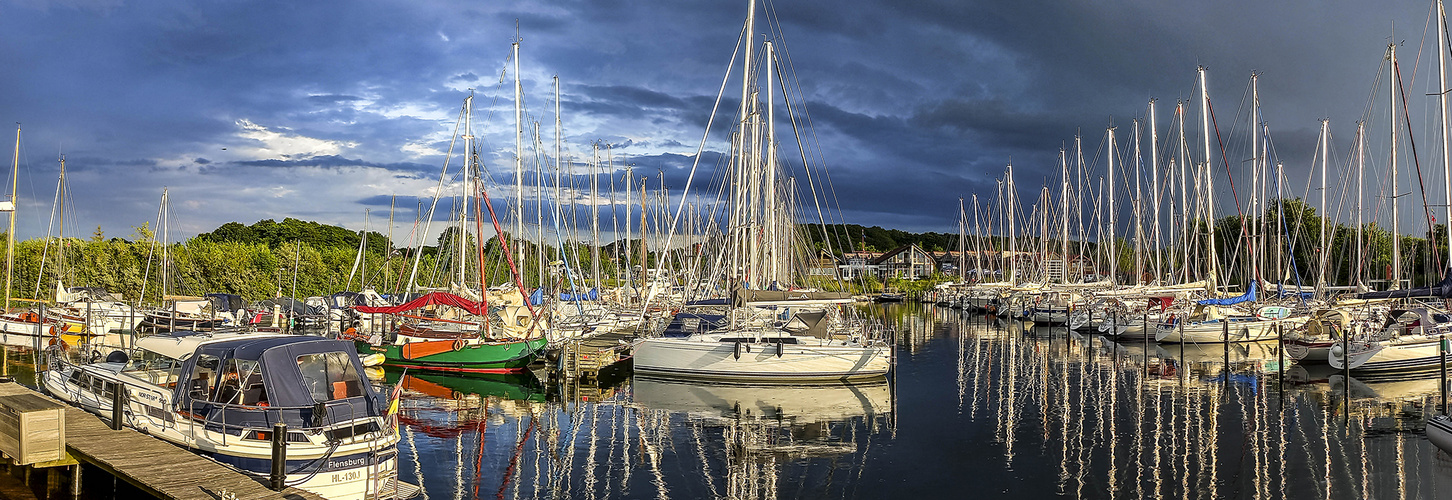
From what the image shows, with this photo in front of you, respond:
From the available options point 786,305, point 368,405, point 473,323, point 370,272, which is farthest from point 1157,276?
point 370,272

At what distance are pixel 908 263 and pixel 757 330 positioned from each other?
432 feet

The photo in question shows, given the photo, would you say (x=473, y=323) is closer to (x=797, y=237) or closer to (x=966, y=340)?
(x=797, y=237)

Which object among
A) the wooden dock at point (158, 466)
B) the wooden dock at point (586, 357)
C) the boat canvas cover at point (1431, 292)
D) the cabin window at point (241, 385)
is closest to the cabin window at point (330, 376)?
the cabin window at point (241, 385)

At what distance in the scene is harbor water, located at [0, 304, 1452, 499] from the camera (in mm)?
17391

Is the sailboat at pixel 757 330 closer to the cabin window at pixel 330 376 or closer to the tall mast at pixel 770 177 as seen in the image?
the tall mast at pixel 770 177

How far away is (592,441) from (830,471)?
626cm

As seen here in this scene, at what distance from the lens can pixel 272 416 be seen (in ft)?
49.4

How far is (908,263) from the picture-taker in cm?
16050

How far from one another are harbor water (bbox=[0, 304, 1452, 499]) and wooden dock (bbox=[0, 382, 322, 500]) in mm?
1375

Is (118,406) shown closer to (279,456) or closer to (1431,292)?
(279,456)

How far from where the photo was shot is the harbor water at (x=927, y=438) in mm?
17391

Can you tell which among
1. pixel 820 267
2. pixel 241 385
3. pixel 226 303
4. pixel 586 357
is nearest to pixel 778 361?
pixel 586 357

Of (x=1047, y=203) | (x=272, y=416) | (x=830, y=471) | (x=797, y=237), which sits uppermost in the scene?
(x=1047, y=203)

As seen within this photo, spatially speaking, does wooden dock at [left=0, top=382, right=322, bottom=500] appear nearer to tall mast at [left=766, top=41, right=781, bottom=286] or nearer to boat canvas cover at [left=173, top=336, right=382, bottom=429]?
boat canvas cover at [left=173, top=336, right=382, bottom=429]
